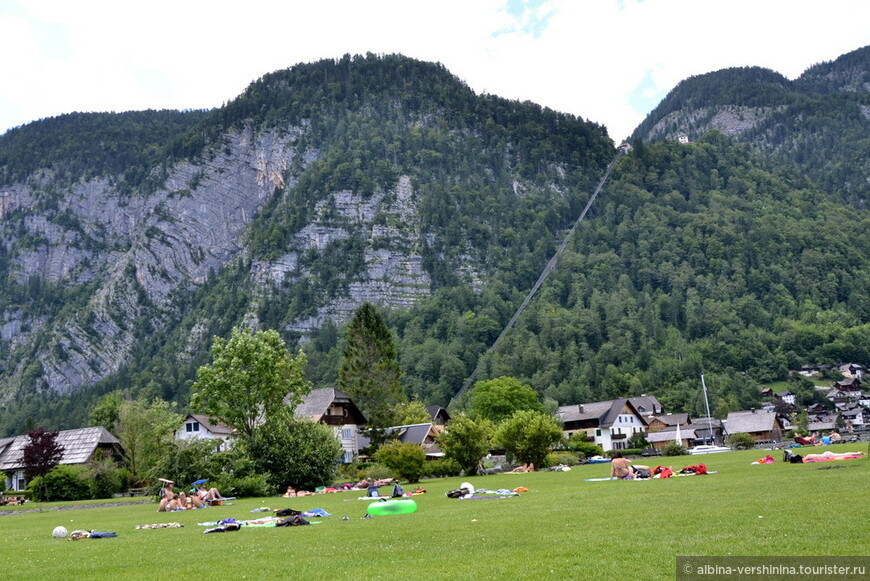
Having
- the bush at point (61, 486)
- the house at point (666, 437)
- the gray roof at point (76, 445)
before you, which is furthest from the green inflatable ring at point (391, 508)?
the house at point (666, 437)

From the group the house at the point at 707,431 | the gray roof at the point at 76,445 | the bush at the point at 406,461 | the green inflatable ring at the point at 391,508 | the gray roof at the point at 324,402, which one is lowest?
the house at the point at 707,431

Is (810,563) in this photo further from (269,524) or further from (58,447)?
(58,447)

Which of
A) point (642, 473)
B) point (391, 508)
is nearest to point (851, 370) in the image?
point (642, 473)

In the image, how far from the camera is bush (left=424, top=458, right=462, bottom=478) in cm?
5834

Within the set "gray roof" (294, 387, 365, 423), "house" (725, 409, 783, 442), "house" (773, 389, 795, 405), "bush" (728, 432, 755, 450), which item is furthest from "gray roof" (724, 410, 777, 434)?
"gray roof" (294, 387, 365, 423)

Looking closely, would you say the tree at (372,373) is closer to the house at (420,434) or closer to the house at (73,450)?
the house at (420,434)

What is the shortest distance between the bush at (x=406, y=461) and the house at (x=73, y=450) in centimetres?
3845

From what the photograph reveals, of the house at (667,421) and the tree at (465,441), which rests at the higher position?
the tree at (465,441)

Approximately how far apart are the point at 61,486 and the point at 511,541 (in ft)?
182

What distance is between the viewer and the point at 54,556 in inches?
733

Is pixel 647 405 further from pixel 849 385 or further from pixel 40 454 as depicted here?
pixel 40 454

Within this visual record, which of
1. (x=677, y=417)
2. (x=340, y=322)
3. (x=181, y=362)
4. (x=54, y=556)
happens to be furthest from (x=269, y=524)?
(x=181, y=362)

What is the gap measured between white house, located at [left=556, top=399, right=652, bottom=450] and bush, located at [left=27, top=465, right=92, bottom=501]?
7022 cm

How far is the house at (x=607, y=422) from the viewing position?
114m
